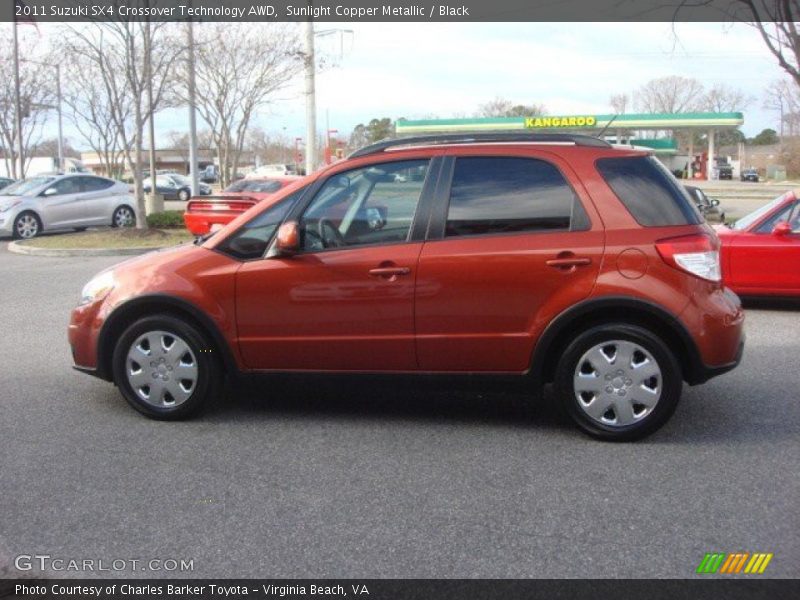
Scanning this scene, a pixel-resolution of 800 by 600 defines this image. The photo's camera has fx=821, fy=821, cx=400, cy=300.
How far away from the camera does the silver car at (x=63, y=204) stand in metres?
19.3

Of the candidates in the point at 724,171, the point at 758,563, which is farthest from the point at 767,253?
the point at 724,171

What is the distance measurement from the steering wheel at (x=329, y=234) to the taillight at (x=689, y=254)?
2.00 m

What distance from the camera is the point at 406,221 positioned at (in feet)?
17.4

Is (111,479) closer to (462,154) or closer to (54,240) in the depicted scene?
(462,154)

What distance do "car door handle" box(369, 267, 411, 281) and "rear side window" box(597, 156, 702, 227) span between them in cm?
138

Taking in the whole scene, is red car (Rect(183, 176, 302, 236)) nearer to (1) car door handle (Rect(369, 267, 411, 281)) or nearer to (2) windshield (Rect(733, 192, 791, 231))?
Result: (2) windshield (Rect(733, 192, 791, 231))

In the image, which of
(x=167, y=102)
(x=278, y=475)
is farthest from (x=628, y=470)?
(x=167, y=102)

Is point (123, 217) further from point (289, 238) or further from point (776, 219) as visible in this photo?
point (289, 238)

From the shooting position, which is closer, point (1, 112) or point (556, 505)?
point (556, 505)

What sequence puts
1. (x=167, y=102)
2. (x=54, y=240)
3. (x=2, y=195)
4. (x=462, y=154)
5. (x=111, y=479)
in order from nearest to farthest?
1. (x=111, y=479)
2. (x=462, y=154)
3. (x=54, y=240)
4. (x=2, y=195)
5. (x=167, y=102)

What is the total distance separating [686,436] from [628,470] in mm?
790

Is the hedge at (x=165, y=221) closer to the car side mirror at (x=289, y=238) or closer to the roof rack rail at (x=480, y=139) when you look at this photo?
the roof rack rail at (x=480, y=139)

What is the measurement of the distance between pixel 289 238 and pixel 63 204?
16389 millimetres

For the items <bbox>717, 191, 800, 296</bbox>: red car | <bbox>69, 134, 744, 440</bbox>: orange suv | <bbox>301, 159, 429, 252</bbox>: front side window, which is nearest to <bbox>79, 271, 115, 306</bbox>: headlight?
<bbox>69, 134, 744, 440</bbox>: orange suv
